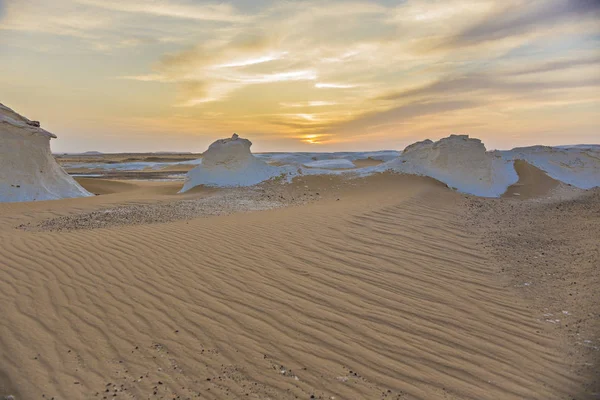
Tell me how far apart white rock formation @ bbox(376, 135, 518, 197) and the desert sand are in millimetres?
8267

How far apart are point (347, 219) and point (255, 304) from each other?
471 centimetres

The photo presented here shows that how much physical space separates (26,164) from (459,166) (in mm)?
18352

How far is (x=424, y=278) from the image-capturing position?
5.45m

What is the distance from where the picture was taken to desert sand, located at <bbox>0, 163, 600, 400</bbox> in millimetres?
3125

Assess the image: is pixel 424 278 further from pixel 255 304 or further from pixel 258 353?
pixel 258 353

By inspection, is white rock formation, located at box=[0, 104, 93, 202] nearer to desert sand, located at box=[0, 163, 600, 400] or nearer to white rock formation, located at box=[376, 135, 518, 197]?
desert sand, located at box=[0, 163, 600, 400]

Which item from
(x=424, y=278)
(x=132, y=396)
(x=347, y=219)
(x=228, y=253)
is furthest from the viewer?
(x=347, y=219)

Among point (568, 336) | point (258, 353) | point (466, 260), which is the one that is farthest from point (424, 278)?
point (258, 353)

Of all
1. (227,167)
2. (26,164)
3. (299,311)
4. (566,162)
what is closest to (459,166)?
(566,162)

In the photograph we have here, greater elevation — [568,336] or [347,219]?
[347,219]

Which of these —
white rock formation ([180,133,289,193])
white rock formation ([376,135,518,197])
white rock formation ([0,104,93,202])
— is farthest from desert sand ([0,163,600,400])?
white rock formation ([180,133,289,193])

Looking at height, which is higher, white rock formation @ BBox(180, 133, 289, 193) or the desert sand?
white rock formation @ BBox(180, 133, 289, 193)

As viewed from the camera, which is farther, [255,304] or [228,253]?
[228,253]

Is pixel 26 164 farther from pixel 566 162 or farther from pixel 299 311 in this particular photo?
pixel 566 162
